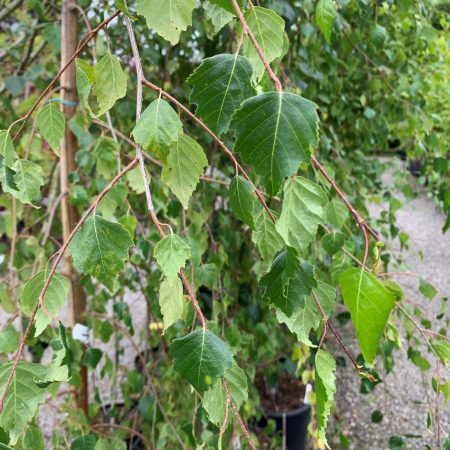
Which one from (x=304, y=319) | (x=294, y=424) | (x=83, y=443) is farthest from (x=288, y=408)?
(x=304, y=319)

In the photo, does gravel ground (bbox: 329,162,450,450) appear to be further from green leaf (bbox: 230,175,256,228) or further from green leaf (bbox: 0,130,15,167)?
green leaf (bbox: 0,130,15,167)

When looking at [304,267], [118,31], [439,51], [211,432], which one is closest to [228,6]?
[304,267]

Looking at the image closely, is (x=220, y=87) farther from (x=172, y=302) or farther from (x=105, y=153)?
(x=105, y=153)

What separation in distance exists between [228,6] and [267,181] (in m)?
0.14

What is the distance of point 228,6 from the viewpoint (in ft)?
1.13

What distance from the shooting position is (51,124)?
560 millimetres

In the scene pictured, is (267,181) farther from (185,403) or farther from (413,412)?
(413,412)

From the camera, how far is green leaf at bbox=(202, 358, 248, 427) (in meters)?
0.40

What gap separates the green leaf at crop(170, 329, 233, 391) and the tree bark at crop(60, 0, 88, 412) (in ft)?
1.98

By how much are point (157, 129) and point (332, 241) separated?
0.44 m

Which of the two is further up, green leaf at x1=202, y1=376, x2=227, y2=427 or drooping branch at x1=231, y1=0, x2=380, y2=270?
drooping branch at x1=231, y1=0, x2=380, y2=270

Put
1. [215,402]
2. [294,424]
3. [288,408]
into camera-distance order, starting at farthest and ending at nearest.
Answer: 1. [288,408]
2. [294,424]
3. [215,402]

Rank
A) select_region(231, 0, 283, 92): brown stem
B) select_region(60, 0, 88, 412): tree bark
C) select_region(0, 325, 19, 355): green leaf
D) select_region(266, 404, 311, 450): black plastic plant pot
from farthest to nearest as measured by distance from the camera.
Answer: select_region(266, 404, 311, 450): black plastic plant pot → select_region(60, 0, 88, 412): tree bark → select_region(0, 325, 19, 355): green leaf → select_region(231, 0, 283, 92): brown stem

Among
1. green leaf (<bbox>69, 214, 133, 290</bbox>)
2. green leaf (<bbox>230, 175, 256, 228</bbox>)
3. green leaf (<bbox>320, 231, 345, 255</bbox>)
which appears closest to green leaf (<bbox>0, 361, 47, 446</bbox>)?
green leaf (<bbox>69, 214, 133, 290</bbox>)
